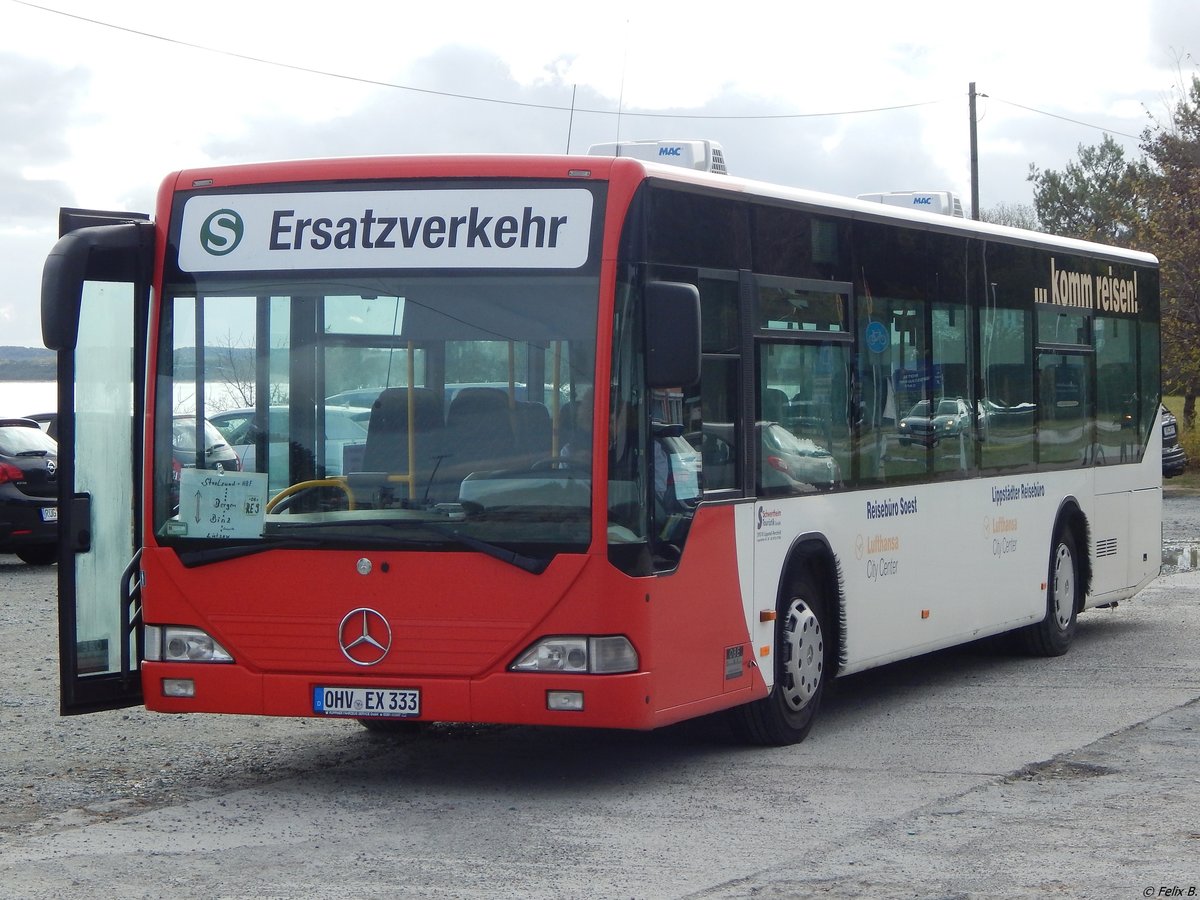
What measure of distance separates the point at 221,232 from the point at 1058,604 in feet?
24.6

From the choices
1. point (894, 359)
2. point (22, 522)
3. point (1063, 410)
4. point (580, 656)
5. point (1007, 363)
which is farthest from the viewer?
point (22, 522)

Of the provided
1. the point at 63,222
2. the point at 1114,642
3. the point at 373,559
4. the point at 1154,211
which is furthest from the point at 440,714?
the point at 1154,211

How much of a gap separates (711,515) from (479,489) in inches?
46.6

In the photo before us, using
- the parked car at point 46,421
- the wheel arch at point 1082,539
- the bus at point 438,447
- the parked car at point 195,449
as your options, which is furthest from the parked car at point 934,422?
the parked car at point 46,421

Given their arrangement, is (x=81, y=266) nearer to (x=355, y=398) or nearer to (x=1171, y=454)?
(x=355, y=398)

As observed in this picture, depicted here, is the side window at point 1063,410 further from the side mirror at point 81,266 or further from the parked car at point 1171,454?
the parked car at point 1171,454

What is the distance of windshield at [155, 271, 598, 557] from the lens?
8.01 meters

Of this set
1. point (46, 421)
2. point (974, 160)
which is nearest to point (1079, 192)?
point (974, 160)

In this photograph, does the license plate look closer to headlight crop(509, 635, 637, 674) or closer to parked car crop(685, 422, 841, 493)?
headlight crop(509, 635, 637, 674)

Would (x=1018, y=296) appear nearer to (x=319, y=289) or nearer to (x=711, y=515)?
(x=711, y=515)

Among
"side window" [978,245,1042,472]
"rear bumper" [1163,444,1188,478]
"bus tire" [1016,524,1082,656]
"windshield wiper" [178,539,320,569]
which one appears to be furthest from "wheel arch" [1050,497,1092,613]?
"rear bumper" [1163,444,1188,478]

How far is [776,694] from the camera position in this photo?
9391mm

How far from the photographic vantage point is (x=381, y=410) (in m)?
8.23

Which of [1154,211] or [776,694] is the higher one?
[1154,211]
